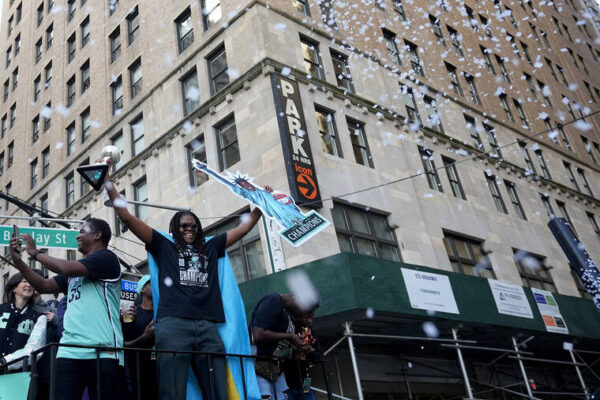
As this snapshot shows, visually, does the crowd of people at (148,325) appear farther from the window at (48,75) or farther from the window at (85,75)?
the window at (48,75)

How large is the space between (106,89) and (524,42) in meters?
22.3

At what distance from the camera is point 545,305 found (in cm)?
1579

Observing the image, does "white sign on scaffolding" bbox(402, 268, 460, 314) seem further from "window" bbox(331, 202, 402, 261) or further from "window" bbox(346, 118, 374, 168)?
"window" bbox(346, 118, 374, 168)

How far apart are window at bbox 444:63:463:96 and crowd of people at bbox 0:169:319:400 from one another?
20618 mm

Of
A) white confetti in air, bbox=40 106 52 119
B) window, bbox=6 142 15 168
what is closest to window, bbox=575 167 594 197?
white confetti in air, bbox=40 106 52 119

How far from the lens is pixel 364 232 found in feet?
52.3

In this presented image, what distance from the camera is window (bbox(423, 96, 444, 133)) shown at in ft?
70.0

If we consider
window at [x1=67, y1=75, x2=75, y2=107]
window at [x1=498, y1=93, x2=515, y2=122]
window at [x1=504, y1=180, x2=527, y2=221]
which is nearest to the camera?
window at [x1=504, y1=180, x2=527, y2=221]

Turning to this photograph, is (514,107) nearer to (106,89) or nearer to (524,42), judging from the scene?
(524,42)

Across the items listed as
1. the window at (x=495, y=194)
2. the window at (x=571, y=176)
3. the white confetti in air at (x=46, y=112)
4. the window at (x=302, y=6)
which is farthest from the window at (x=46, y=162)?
the window at (x=571, y=176)

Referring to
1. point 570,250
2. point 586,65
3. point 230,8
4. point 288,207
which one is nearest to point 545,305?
point 570,250

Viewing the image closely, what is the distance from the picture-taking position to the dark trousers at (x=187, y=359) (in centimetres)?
409

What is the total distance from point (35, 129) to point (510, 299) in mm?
24638

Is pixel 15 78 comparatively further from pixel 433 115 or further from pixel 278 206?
pixel 278 206
